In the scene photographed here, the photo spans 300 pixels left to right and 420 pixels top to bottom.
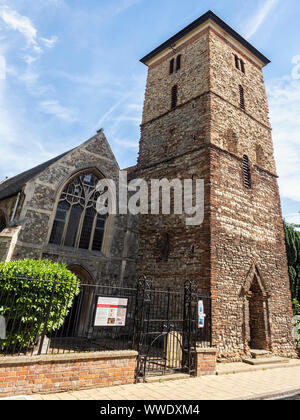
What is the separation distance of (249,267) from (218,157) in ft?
17.5

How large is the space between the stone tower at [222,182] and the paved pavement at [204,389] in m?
2.09

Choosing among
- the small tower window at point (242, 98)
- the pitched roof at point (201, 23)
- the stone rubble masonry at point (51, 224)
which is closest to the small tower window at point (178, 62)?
the pitched roof at point (201, 23)

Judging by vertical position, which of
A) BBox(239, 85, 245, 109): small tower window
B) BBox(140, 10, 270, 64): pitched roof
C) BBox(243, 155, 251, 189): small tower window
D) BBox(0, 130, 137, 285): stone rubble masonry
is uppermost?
BBox(140, 10, 270, 64): pitched roof

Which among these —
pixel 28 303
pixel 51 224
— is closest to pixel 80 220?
pixel 51 224

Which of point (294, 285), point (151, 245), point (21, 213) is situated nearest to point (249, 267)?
point (151, 245)

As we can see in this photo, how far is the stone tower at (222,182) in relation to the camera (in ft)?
34.5

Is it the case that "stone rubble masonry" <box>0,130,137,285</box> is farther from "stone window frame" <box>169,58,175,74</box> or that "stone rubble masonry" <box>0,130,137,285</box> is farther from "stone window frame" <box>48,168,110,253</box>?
"stone window frame" <box>169,58,175,74</box>

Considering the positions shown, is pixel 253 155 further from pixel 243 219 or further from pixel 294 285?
pixel 294 285

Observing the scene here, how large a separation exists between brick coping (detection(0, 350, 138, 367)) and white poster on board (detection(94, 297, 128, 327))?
0.70m

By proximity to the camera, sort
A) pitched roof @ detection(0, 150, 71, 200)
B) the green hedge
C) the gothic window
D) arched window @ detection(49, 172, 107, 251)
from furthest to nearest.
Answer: the gothic window, pitched roof @ detection(0, 150, 71, 200), arched window @ detection(49, 172, 107, 251), the green hedge

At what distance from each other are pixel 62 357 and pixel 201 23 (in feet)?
63.3

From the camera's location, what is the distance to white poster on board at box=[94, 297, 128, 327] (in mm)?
6418

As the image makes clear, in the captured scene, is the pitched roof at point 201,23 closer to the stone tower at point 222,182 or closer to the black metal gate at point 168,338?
the stone tower at point 222,182

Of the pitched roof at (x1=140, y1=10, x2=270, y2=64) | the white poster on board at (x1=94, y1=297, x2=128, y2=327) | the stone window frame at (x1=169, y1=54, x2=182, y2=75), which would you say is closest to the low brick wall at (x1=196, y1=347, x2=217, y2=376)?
the white poster on board at (x1=94, y1=297, x2=128, y2=327)
